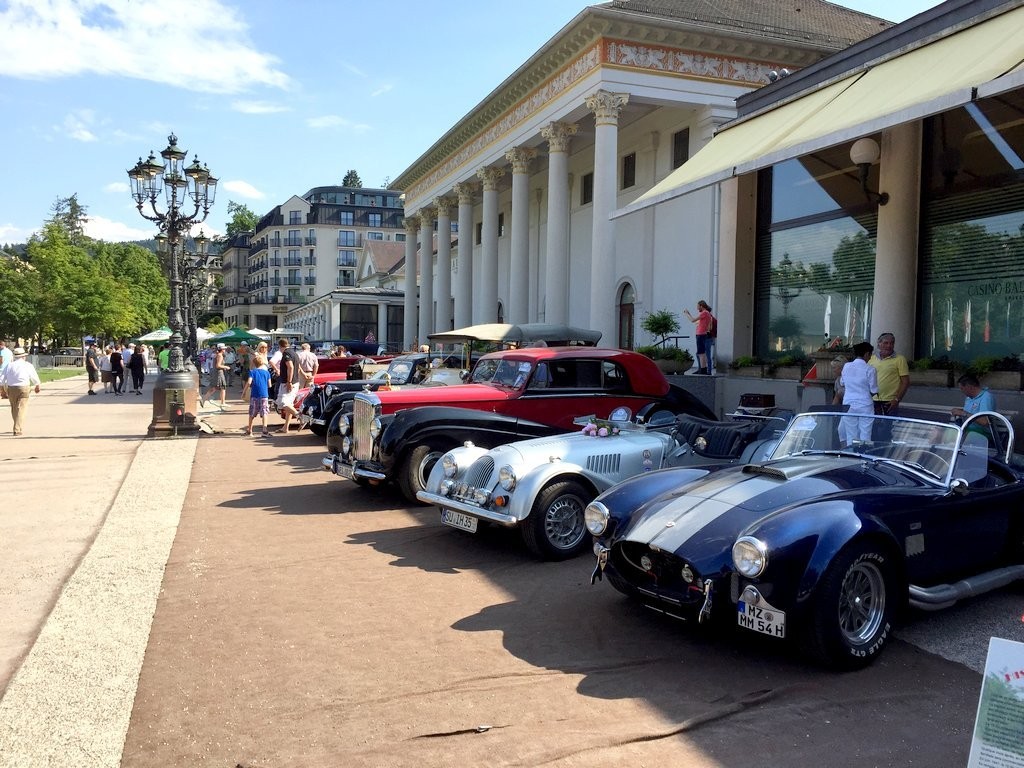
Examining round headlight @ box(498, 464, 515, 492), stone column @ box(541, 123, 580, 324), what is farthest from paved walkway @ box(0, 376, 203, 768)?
stone column @ box(541, 123, 580, 324)

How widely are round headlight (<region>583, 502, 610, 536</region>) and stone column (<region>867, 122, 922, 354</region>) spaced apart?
861cm

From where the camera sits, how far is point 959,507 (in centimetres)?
484

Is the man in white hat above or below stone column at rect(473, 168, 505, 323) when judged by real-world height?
below

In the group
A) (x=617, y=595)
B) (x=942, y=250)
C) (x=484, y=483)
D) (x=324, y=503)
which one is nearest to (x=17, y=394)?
(x=324, y=503)

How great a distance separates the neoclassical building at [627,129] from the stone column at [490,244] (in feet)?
0.19

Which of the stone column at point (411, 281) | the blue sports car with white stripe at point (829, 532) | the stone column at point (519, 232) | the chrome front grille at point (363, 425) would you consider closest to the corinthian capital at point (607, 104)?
the stone column at point (519, 232)

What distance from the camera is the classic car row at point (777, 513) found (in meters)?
4.12

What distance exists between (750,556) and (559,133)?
21367mm

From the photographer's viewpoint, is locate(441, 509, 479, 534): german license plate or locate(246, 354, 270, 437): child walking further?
locate(246, 354, 270, 437): child walking

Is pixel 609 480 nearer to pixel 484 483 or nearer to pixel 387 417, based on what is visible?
pixel 484 483

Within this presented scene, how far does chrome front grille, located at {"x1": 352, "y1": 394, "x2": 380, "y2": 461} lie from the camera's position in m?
8.76

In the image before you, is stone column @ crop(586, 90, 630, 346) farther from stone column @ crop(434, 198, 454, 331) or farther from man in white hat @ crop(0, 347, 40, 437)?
stone column @ crop(434, 198, 454, 331)

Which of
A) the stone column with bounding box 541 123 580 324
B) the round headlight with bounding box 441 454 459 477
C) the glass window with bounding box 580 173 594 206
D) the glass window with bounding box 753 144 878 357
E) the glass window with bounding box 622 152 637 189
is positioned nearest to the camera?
the round headlight with bounding box 441 454 459 477

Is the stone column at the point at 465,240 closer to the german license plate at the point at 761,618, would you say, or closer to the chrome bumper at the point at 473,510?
the chrome bumper at the point at 473,510
